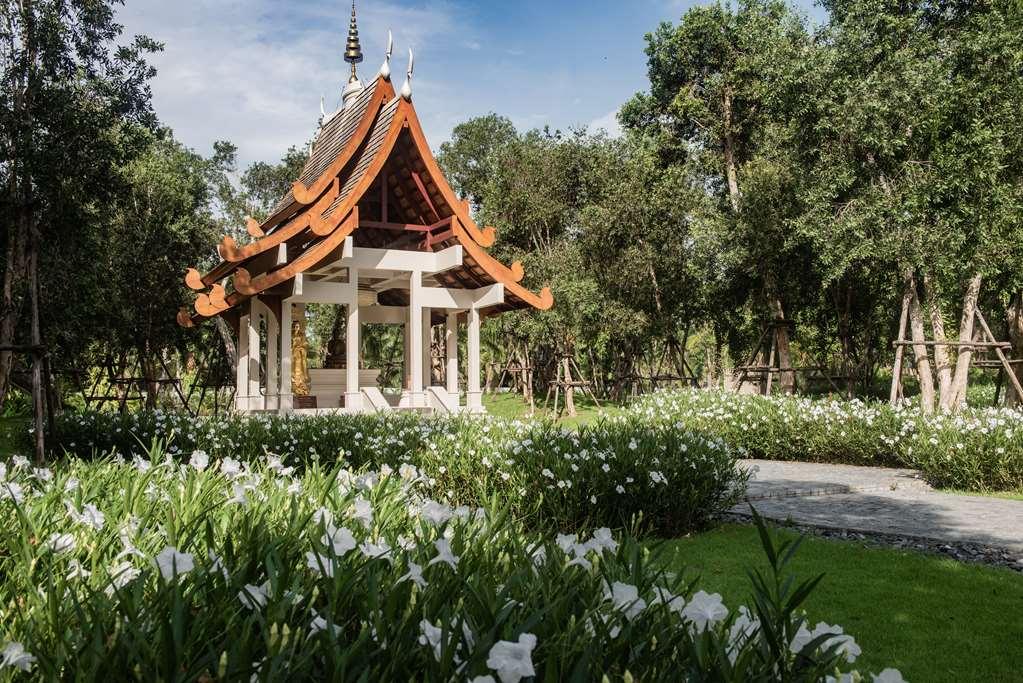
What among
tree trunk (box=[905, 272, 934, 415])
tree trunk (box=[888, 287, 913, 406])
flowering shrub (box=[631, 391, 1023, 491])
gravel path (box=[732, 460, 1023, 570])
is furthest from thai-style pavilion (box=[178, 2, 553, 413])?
gravel path (box=[732, 460, 1023, 570])

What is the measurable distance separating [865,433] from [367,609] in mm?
11343

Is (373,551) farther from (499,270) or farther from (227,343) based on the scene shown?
(227,343)

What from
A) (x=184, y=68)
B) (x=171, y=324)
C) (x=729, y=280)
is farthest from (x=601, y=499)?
(x=171, y=324)

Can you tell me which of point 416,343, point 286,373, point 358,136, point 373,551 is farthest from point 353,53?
point 373,551

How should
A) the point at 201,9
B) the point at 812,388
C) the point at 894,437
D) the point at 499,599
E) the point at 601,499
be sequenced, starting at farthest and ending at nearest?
the point at 812,388 < the point at 894,437 < the point at 201,9 < the point at 601,499 < the point at 499,599

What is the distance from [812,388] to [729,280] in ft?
36.4

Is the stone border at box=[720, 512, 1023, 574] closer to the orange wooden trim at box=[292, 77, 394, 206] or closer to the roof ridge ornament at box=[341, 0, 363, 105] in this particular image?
the orange wooden trim at box=[292, 77, 394, 206]

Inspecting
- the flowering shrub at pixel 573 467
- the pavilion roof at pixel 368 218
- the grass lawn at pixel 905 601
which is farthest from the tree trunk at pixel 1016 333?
the grass lawn at pixel 905 601

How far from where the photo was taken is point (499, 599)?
192cm

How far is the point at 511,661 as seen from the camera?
4.43ft

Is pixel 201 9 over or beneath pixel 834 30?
beneath

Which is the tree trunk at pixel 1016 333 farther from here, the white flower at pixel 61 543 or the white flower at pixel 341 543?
the white flower at pixel 61 543

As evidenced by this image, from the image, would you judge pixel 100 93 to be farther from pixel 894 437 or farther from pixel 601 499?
pixel 894 437

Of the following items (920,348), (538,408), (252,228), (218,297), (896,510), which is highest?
(252,228)
